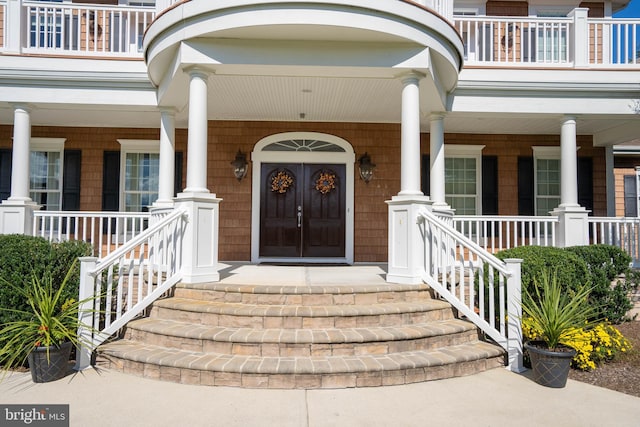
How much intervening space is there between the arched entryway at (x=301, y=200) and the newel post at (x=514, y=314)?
454 centimetres

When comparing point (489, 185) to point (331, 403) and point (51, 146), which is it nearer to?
point (331, 403)

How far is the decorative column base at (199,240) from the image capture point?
5254mm

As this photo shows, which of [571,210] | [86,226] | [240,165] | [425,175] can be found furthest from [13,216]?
[571,210]

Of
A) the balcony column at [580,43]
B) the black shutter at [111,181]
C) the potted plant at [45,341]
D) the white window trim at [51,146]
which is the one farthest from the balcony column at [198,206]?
the balcony column at [580,43]

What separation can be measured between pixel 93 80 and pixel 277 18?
3.82 meters

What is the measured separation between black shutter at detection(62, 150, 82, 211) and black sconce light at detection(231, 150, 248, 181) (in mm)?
3346

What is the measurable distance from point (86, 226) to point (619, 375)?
8674 mm

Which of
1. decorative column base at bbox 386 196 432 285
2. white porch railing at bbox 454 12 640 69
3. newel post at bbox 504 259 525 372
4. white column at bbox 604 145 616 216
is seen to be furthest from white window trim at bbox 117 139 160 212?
white column at bbox 604 145 616 216

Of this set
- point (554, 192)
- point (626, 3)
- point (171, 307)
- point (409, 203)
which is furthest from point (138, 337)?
point (626, 3)

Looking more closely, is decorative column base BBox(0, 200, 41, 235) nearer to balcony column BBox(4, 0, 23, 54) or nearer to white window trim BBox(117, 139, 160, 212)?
white window trim BBox(117, 139, 160, 212)

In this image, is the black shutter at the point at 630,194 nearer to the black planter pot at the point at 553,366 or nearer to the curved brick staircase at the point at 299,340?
the curved brick staircase at the point at 299,340

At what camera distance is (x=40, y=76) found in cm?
698

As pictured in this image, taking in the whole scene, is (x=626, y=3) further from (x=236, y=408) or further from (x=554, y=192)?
(x=236, y=408)
